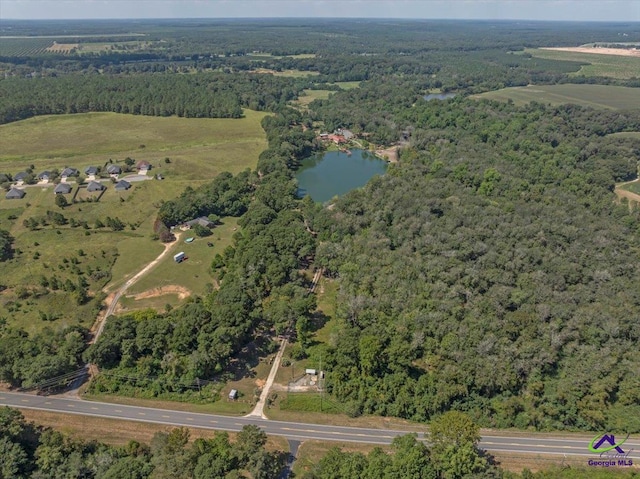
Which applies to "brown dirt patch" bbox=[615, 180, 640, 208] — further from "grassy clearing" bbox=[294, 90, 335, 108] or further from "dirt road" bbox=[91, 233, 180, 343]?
"grassy clearing" bbox=[294, 90, 335, 108]

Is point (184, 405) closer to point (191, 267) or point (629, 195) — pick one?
point (191, 267)

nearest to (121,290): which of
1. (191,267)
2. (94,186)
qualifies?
(191,267)

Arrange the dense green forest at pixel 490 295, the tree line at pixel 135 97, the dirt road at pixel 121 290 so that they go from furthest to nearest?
1. the tree line at pixel 135 97
2. the dirt road at pixel 121 290
3. the dense green forest at pixel 490 295

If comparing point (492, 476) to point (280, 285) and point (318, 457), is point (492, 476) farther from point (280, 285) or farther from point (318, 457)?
point (280, 285)

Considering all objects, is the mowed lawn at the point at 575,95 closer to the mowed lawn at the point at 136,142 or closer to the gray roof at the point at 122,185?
the mowed lawn at the point at 136,142

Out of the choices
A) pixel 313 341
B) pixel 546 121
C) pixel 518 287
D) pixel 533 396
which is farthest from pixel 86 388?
pixel 546 121

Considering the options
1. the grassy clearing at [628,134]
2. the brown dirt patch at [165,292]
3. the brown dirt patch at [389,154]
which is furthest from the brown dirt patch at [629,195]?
the brown dirt patch at [165,292]
